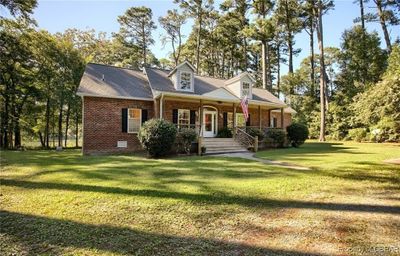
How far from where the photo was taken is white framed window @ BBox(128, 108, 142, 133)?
15891 mm

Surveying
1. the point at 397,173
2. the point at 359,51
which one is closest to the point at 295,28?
the point at 359,51

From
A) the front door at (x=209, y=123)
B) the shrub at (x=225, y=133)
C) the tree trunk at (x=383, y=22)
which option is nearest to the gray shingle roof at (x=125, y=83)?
the front door at (x=209, y=123)

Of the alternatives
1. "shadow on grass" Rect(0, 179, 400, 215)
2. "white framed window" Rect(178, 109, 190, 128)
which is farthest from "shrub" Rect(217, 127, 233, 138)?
"shadow on grass" Rect(0, 179, 400, 215)

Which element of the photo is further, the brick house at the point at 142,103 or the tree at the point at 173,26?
the tree at the point at 173,26

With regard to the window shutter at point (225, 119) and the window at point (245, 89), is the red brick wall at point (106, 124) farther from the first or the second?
the window at point (245, 89)

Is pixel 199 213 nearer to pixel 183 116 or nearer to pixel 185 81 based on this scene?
pixel 183 116

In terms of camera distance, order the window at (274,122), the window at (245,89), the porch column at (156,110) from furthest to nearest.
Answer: the window at (274,122) → the window at (245,89) → the porch column at (156,110)

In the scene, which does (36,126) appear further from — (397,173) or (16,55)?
(397,173)

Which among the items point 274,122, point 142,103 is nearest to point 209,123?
point 142,103

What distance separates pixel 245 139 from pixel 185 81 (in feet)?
18.0

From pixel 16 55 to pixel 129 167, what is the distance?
59.6 ft

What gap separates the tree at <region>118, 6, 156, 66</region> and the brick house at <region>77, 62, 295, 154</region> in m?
17.9

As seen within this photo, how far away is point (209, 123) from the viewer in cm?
1878

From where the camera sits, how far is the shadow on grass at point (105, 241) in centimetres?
365
